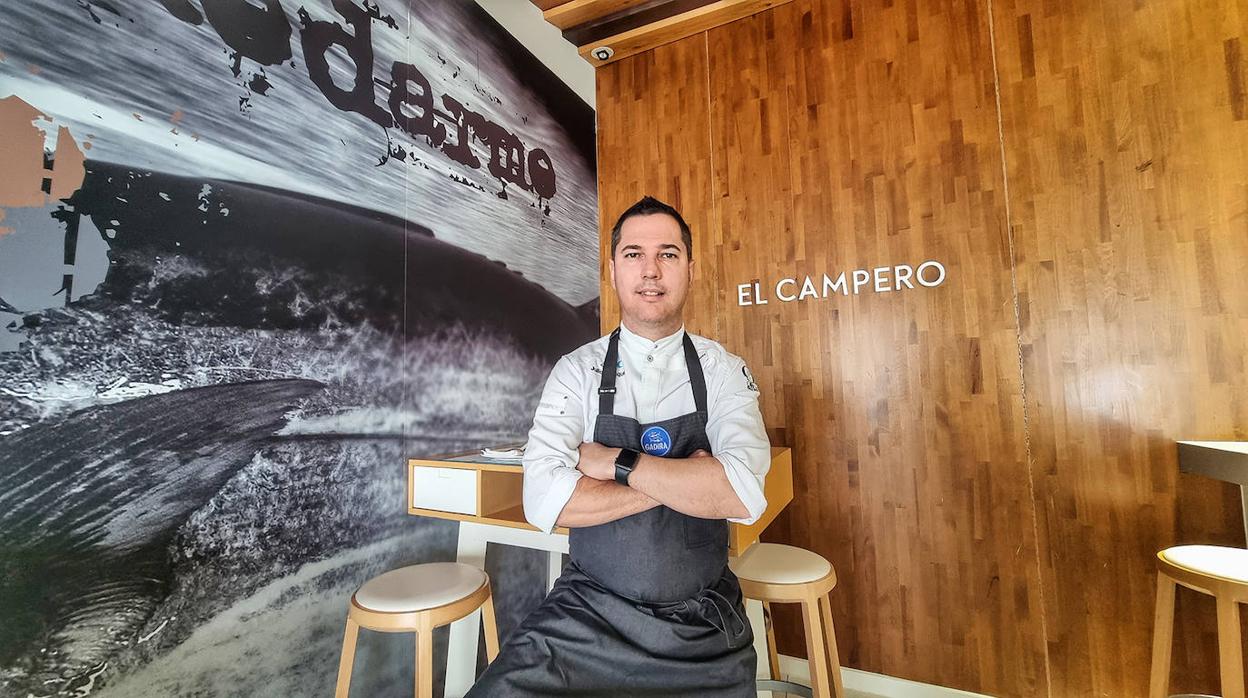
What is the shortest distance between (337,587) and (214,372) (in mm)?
898

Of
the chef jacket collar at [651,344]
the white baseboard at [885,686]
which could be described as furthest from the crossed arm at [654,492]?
the white baseboard at [885,686]

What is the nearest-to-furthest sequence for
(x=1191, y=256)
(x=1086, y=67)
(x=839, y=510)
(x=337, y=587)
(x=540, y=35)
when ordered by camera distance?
1. (x=337, y=587)
2. (x=1191, y=256)
3. (x=1086, y=67)
4. (x=839, y=510)
5. (x=540, y=35)

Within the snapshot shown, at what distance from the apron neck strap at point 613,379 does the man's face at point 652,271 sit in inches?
4.0

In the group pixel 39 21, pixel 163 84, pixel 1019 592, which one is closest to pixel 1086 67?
pixel 1019 592

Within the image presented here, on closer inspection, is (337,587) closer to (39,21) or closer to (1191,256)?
(39,21)

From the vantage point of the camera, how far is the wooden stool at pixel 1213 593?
1.66 meters

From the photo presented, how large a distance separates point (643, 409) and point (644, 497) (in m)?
0.31

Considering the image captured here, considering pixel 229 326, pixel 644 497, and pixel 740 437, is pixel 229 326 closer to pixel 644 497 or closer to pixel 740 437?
pixel 644 497

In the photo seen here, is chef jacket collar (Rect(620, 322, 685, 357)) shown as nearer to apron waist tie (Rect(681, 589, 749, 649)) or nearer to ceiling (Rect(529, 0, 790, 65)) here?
apron waist tie (Rect(681, 589, 749, 649))

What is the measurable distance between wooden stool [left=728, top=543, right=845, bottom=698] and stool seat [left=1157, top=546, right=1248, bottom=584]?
1.07m

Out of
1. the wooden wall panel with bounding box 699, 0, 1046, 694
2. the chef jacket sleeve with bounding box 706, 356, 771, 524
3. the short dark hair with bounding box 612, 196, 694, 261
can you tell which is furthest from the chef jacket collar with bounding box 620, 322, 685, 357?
the wooden wall panel with bounding box 699, 0, 1046, 694

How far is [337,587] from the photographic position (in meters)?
2.07

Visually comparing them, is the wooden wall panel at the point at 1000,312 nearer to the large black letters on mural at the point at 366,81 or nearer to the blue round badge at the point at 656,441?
the large black letters on mural at the point at 366,81

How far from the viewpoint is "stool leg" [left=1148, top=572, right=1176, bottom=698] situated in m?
1.89
